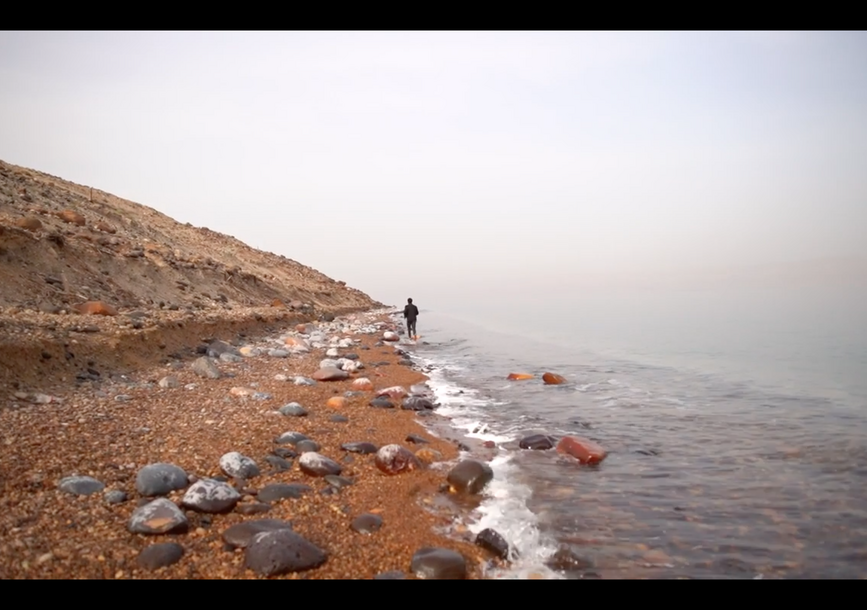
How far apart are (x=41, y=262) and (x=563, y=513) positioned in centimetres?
1371

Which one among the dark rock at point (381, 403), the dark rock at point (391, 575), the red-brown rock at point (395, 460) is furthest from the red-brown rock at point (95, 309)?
the dark rock at point (391, 575)

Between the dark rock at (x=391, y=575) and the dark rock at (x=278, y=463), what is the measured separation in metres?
2.23

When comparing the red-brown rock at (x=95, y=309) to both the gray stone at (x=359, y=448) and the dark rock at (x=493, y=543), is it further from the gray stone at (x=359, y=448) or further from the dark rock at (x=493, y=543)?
the dark rock at (x=493, y=543)

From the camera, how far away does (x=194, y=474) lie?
5.02 meters

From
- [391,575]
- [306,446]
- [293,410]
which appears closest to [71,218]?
[293,410]

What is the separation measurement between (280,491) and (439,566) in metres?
A: 1.85

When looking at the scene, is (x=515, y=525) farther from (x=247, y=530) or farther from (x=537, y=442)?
(x=537, y=442)
